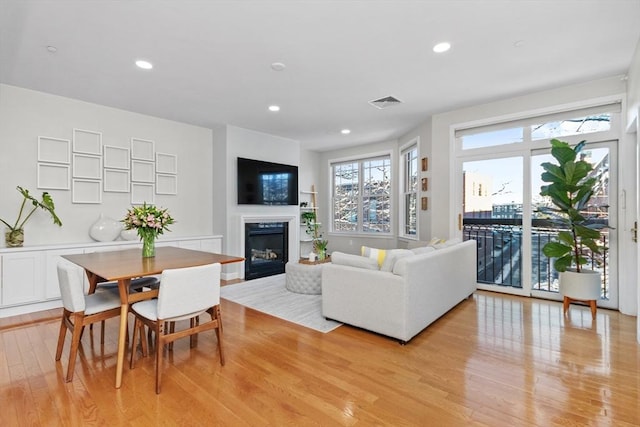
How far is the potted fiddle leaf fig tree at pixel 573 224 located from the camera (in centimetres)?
347

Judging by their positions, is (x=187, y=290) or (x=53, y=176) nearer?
(x=187, y=290)

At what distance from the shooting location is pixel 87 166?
4.33 metres

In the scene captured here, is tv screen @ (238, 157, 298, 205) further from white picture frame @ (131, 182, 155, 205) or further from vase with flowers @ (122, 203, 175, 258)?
vase with flowers @ (122, 203, 175, 258)

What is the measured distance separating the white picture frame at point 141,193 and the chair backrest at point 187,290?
317 centimetres

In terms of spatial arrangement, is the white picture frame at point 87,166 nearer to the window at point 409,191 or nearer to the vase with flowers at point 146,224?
the vase with flowers at point 146,224

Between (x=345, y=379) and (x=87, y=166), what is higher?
(x=87, y=166)

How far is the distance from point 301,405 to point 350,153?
619 centimetres

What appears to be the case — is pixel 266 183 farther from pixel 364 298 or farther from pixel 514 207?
pixel 514 207

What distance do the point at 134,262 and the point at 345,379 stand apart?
1.92 metres

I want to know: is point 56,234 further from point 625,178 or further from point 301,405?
point 625,178

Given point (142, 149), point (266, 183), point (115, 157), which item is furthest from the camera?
point (266, 183)

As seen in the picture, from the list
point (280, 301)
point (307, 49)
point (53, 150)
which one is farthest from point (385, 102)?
point (53, 150)

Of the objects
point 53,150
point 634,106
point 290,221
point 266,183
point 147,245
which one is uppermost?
point 634,106

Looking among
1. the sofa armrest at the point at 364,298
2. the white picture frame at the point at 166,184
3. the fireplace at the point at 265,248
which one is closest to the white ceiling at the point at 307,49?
the white picture frame at the point at 166,184
